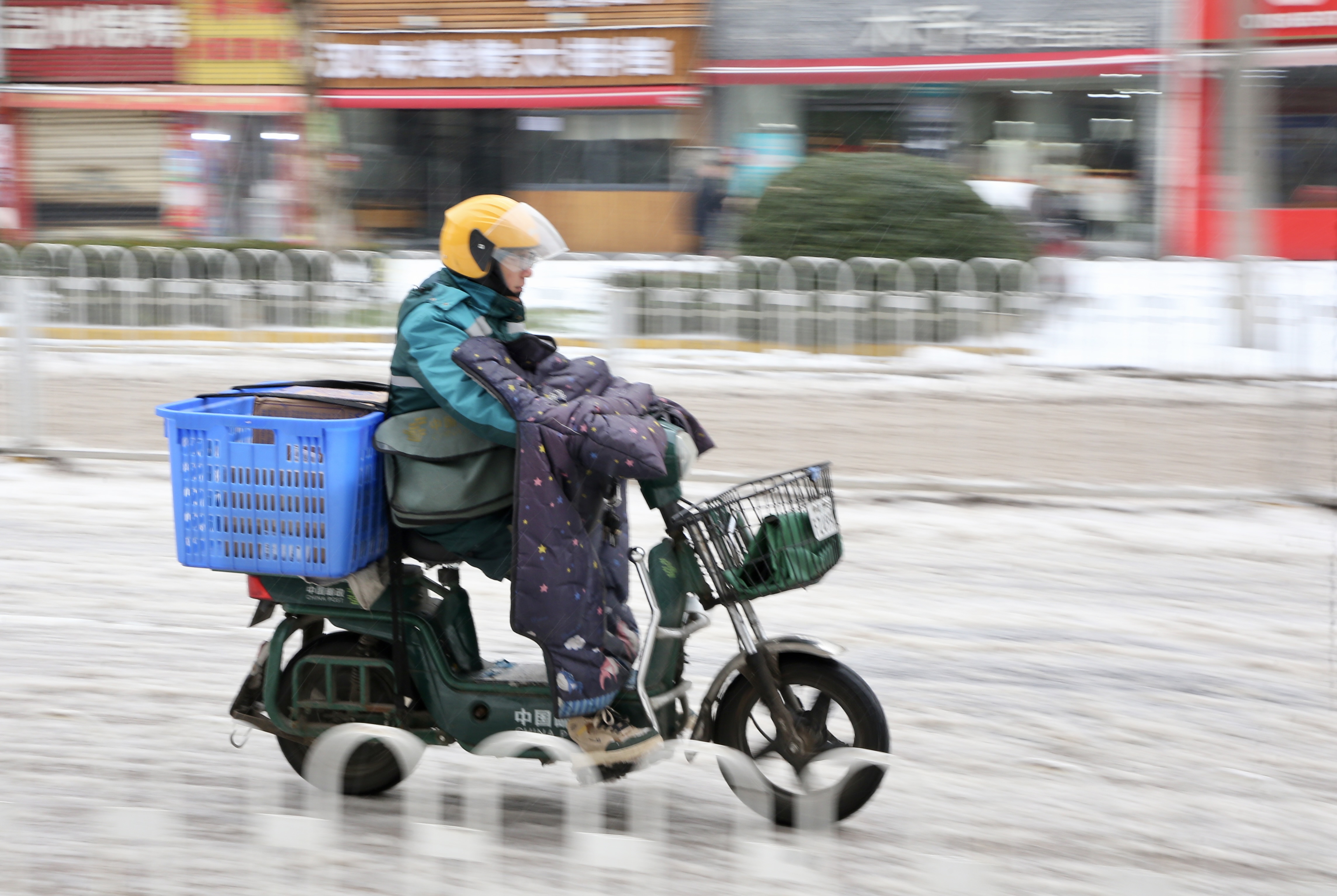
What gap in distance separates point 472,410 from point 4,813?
179 centimetres

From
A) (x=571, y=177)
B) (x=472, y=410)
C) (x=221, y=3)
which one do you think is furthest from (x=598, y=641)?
(x=221, y=3)

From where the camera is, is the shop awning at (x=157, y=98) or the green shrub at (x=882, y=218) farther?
the shop awning at (x=157, y=98)

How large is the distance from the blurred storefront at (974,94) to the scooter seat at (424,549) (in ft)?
57.1

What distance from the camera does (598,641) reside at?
11.1ft

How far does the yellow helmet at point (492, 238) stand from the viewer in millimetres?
3346

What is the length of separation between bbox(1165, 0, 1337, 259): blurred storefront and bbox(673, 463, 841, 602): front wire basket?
55.7 ft

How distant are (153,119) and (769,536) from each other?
23634 mm

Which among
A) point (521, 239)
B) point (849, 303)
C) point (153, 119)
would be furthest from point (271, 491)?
point (153, 119)

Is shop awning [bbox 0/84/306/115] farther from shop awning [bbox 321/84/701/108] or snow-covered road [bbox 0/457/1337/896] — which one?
snow-covered road [bbox 0/457/1337/896]

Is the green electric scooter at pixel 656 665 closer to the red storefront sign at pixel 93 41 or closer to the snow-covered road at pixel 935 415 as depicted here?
the snow-covered road at pixel 935 415

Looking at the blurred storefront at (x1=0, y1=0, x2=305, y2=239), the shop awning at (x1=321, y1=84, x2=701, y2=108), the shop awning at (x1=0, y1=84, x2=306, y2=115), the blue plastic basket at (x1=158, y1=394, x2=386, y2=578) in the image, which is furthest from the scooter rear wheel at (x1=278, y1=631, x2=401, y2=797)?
the blurred storefront at (x1=0, y1=0, x2=305, y2=239)

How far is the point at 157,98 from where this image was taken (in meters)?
23.8

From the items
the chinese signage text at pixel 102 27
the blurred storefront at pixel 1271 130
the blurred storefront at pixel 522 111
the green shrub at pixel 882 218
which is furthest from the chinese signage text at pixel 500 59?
the green shrub at pixel 882 218

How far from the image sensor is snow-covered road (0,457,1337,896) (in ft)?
11.5
